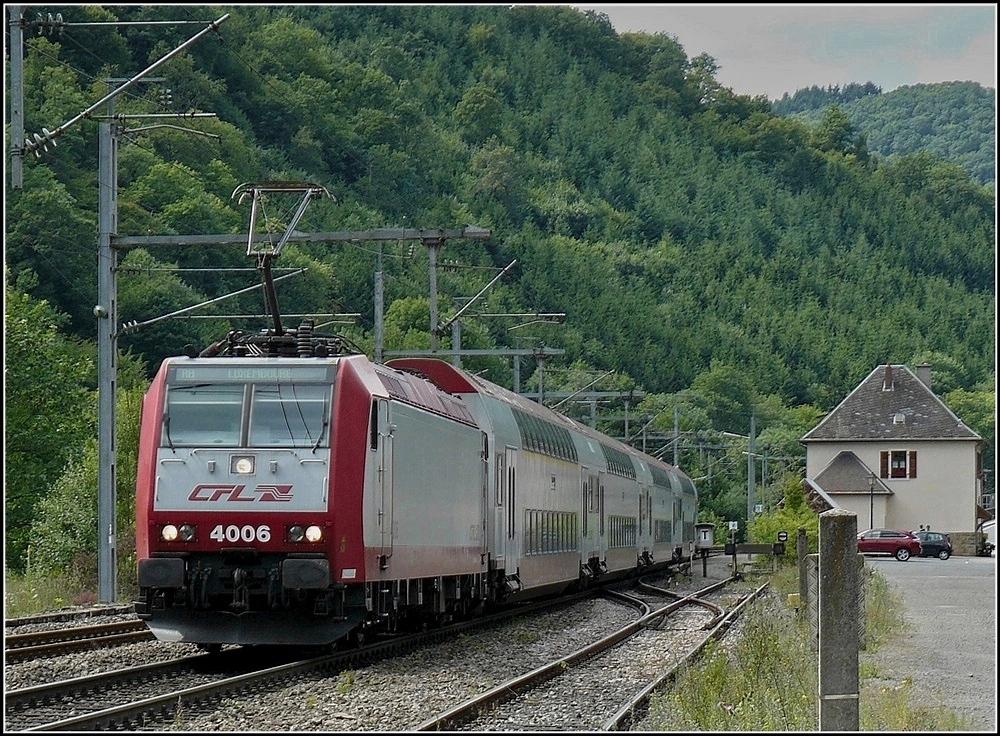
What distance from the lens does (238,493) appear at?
15.0 metres

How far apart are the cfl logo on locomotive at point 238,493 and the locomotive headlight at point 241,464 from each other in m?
0.13

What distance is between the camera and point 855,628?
9.01m

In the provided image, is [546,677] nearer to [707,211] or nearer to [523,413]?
[523,413]

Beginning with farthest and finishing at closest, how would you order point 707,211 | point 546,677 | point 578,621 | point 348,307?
point 707,211 → point 348,307 → point 578,621 → point 546,677

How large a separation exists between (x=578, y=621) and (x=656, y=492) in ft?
66.3

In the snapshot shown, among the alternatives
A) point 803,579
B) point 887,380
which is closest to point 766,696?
point 803,579

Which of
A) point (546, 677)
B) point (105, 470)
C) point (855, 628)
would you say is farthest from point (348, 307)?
point (855, 628)

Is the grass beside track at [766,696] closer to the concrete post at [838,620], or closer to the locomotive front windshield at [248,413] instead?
the concrete post at [838,620]

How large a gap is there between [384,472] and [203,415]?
1885 mm

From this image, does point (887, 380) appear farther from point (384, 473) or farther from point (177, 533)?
point (177, 533)

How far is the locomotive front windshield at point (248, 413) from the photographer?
15.2 metres

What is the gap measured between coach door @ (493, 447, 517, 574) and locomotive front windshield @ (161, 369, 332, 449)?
7.15 m

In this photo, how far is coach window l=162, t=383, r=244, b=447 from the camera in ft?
50.2

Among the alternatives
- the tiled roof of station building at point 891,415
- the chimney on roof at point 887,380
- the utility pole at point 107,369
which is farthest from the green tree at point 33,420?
the chimney on roof at point 887,380
